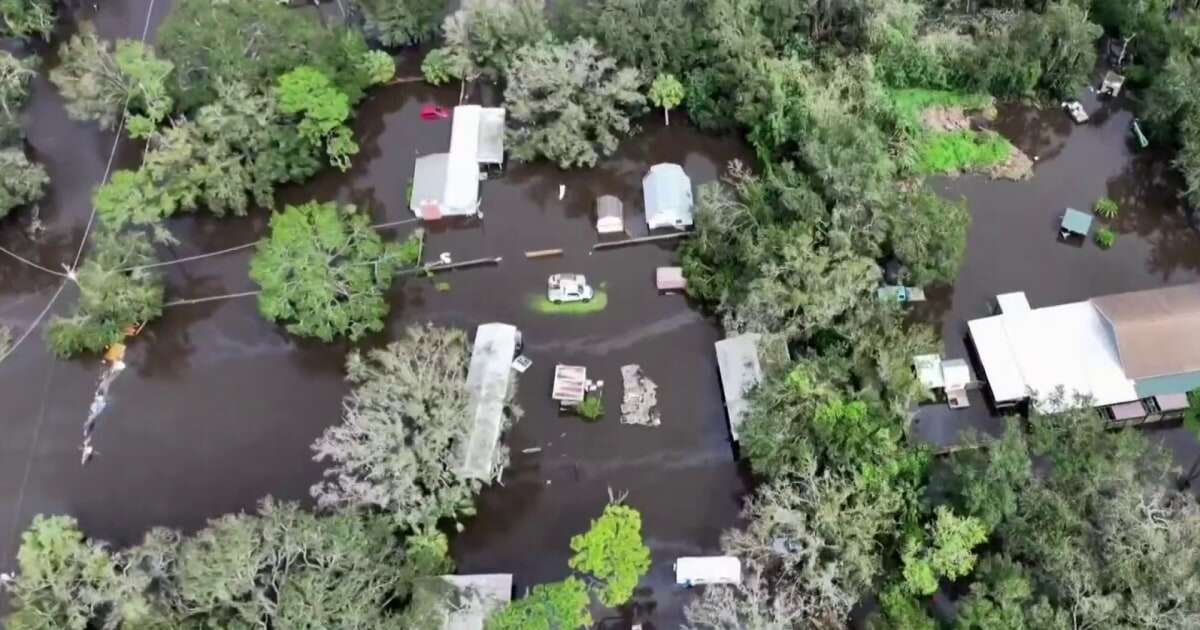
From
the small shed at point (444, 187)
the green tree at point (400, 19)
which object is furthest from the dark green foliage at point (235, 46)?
the small shed at point (444, 187)

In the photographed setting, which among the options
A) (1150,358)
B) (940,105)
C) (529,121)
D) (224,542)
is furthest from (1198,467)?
(224,542)

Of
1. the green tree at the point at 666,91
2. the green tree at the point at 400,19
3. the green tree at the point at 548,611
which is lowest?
the green tree at the point at 548,611

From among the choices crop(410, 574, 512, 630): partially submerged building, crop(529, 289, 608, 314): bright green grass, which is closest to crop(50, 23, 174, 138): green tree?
crop(529, 289, 608, 314): bright green grass

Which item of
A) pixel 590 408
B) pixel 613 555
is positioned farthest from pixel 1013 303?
pixel 613 555

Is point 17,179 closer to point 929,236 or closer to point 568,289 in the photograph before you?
point 568,289

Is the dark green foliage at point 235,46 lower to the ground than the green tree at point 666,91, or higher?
higher

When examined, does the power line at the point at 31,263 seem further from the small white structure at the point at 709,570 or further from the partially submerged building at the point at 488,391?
the small white structure at the point at 709,570
